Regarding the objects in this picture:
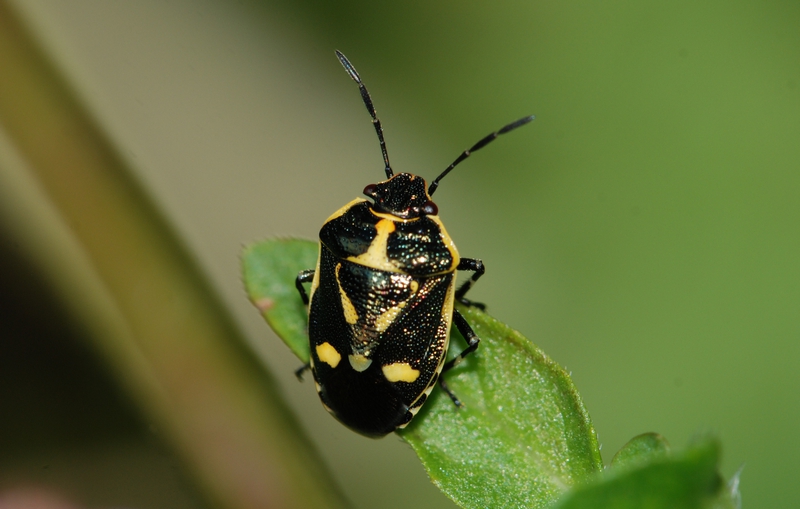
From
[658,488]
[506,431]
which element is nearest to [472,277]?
[506,431]

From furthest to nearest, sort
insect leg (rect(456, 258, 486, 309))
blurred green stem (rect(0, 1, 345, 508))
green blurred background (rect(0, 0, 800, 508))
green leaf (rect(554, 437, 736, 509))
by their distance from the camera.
A: green blurred background (rect(0, 0, 800, 508))
insect leg (rect(456, 258, 486, 309))
blurred green stem (rect(0, 1, 345, 508))
green leaf (rect(554, 437, 736, 509))

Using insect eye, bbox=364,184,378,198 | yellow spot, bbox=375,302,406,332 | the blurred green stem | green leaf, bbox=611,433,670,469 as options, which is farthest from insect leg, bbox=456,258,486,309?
green leaf, bbox=611,433,670,469

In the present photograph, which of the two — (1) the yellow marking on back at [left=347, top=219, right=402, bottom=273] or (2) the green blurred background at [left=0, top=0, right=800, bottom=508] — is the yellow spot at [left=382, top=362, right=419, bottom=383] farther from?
(2) the green blurred background at [left=0, top=0, right=800, bottom=508]

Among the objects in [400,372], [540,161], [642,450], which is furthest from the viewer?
[540,161]

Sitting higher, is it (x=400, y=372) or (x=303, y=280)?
(x=303, y=280)

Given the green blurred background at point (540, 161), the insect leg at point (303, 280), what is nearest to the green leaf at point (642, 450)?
the insect leg at point (303, 280)

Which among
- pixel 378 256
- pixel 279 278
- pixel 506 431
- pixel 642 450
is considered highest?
pixel 279 278

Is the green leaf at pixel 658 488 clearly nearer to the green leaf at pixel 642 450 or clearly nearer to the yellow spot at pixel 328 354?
the green leaf at pixel 642 450

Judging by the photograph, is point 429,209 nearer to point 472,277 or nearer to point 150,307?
point 472,277
